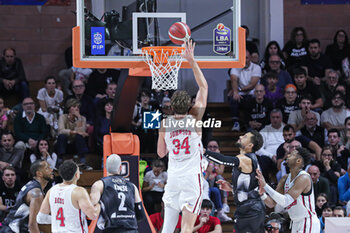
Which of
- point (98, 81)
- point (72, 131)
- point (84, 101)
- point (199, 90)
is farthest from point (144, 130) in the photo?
point (199, 90)

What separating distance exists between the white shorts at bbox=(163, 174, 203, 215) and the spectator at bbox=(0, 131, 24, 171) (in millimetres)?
4965

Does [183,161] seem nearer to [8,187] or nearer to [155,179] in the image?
[155,179]

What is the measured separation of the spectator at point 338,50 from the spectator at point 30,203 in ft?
24.2

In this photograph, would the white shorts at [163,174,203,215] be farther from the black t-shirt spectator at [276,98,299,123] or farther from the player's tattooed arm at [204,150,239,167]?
the black t-shirt spectator at [276,98,299,123]

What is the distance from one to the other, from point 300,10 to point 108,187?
29.0 feet

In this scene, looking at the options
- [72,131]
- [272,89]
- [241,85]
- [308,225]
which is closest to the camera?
[308,225]

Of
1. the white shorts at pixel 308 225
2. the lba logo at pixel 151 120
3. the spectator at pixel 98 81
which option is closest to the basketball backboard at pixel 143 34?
the white shorts at pixel 308 225

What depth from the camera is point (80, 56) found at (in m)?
8.69

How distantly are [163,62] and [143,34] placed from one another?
0.70 metres

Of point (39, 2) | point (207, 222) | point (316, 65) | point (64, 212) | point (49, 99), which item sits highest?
point (39, 2)

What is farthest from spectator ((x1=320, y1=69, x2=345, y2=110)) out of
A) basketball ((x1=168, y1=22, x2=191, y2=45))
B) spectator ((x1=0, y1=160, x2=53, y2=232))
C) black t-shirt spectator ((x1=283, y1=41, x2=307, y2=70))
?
spectator ((x1=0, y1=160, x2=53, y2=232))

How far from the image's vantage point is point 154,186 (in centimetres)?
1104

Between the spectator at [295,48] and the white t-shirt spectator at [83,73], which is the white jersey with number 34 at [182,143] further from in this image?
the spectator at [295,48]

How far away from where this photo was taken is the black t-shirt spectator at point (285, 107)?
1272 centimetres
